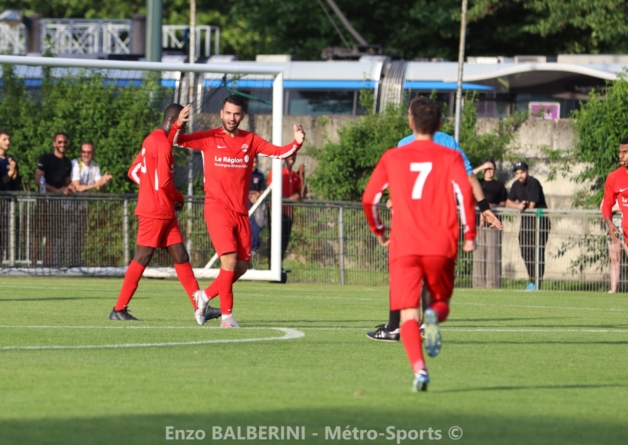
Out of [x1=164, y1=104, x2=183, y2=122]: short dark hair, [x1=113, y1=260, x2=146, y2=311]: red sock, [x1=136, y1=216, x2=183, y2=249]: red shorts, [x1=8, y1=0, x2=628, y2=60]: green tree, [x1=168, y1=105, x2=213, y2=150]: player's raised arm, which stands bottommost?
[x1=113, y1=260, x2=146, y2=311]: red sock

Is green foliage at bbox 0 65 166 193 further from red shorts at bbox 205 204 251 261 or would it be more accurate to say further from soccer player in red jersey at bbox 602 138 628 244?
red shorts at bbox 205 204 251 261

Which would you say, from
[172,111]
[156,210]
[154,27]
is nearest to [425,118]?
[172,111]

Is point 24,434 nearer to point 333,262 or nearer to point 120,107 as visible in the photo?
point 333,262

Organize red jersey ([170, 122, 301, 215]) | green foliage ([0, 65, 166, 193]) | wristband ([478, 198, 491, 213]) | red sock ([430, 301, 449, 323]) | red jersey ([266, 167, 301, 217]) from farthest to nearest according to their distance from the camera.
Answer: green foliage ([0, 65, 166, 193])
red jersey ([266, 167, 301, 217])
red jersey ([170, 122, 301, 215])
wristband ([478, 198, 491, 213])
red sock ([430, 301, 449, 323])

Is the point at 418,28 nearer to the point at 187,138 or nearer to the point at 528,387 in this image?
the point at 187,138

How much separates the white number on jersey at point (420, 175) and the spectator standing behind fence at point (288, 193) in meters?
12.8

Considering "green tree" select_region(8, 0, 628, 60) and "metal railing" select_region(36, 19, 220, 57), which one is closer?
"metal railing" select_region(36, 19, 220, 57)

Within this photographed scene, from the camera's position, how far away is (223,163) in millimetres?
11844

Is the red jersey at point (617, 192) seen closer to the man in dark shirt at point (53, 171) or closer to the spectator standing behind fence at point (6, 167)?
the man in dark shirt at point (53, 171)

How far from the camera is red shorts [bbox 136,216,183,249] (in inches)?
495

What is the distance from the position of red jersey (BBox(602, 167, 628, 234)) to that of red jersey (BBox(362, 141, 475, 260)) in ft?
29.4

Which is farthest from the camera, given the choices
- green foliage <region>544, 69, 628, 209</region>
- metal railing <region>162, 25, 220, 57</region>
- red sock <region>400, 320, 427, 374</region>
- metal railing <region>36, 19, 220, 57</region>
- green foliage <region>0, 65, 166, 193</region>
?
metal railing <region>36, 19, 220, 57</region>

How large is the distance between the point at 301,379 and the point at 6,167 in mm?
13278

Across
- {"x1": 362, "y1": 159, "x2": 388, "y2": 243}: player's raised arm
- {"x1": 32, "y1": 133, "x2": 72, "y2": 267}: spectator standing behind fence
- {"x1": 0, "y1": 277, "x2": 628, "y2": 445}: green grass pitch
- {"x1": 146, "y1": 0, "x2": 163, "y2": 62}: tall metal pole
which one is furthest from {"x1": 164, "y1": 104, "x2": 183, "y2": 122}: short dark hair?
{"x1": 146, "y1": 0, "x2": 163, "y2": 62}: tall metal pole
